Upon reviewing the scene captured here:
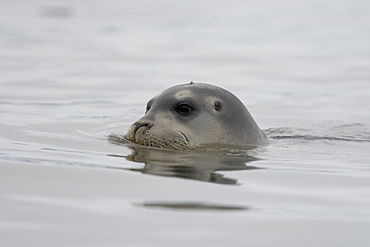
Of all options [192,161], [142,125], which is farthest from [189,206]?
[142,125]

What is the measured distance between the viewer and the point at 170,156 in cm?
630

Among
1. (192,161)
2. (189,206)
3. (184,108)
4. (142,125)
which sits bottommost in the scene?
(189,206)

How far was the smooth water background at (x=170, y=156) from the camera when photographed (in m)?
4.18

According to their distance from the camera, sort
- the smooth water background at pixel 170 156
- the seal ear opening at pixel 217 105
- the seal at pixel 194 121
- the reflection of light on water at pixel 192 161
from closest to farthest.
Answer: the smooth water background at pixel 170 156, the reflection of light on water at pixel 192 161, the seal at pixel 194 121, the seal ear opening at pixel 217 105

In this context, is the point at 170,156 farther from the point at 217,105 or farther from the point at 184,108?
the point at 217,105

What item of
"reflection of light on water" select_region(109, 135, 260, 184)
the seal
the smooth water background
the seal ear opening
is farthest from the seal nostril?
the seal ear opening

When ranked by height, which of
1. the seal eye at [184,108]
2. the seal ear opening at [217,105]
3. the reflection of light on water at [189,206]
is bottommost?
the reflection of light on water at [189,206]

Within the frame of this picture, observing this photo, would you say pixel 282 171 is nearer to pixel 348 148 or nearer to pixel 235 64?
pixel 348 148

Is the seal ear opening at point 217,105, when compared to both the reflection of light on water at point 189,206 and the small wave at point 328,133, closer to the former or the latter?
the small wave at point 328,133

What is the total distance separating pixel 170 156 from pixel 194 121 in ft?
2.47

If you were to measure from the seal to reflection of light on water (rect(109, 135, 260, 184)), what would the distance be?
0.13 m

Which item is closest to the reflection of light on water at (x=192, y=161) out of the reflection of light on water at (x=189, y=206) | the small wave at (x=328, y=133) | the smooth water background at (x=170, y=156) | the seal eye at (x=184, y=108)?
the smooth water background at (x=170, y=156)

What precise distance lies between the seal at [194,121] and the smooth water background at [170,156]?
25cm

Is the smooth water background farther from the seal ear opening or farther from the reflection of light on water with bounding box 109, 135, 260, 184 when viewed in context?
the seal ear opening
